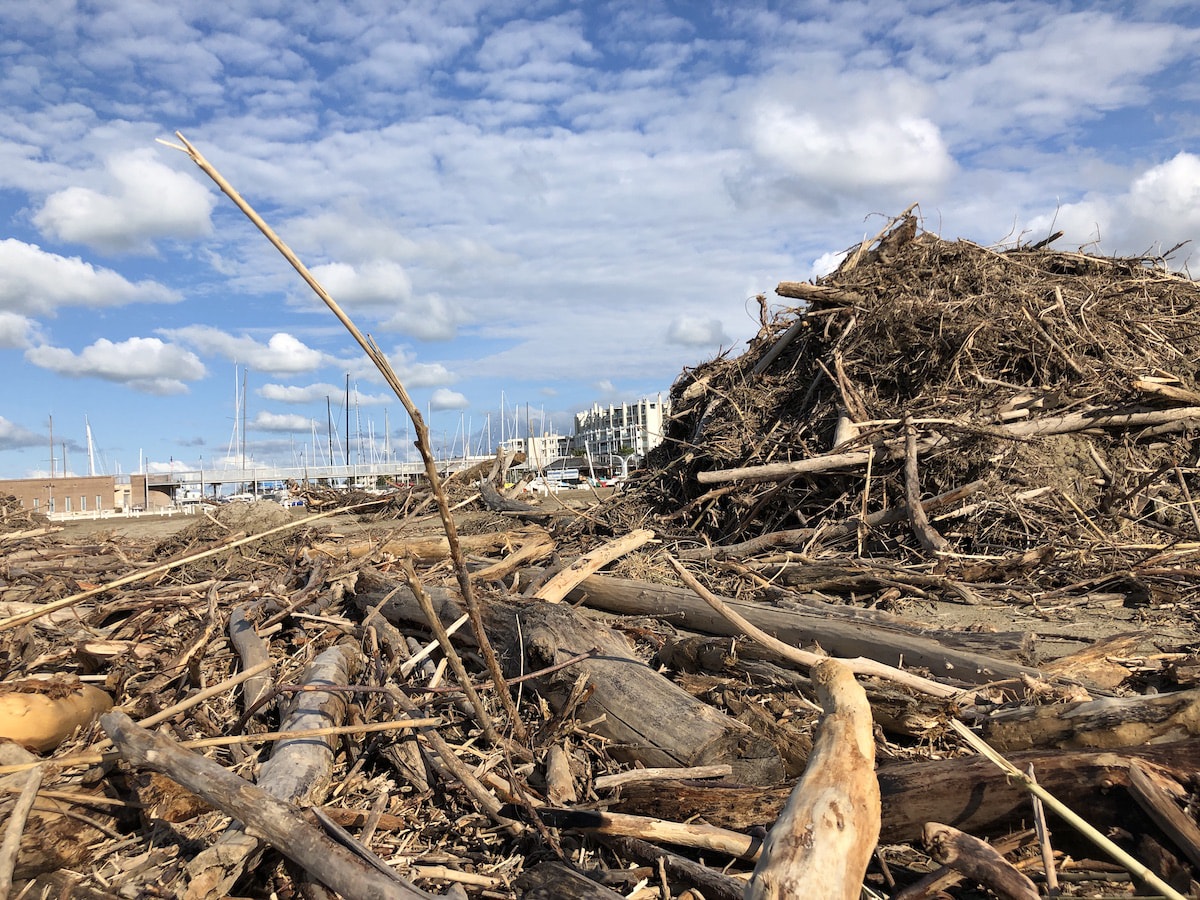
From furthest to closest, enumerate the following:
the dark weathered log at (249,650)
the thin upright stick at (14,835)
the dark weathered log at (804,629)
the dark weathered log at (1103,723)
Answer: the dark weathered log at (249,650) → the dark weathered log at (804,629) → the dark weathered log at (1103,723) → the thin upright stick at (14,835)

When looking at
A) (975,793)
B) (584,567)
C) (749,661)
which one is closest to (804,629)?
(749,661)

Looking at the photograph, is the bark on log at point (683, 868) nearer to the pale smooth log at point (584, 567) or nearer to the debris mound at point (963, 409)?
the pale smooth log at point (584, 567)

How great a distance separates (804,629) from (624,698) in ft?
5.28

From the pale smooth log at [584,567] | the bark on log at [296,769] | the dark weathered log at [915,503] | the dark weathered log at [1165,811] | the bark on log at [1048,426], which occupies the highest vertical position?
the bark on log at [1048,426]

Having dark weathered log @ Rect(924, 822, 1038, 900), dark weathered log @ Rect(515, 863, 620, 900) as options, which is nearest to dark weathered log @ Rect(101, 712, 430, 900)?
dark weathered log @ Rect(515, 863, 620, 900)

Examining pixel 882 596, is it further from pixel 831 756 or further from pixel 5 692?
pixel 5 692

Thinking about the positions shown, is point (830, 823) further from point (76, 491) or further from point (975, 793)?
point (76, 491)

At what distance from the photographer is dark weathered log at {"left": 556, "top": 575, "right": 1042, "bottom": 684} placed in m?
4.11

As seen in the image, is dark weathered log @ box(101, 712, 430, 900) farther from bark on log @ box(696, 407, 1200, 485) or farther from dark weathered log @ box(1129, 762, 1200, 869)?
bark on log @ box(696, 407, 1200, 485)

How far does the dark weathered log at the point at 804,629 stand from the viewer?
4.11 m

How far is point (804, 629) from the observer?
16.0 ft

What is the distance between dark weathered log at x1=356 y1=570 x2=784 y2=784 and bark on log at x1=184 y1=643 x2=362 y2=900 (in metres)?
0.91

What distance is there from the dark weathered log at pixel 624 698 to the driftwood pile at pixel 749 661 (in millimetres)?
18

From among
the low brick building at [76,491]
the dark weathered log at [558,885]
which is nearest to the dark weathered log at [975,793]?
the dark weathered log at [558,885]
